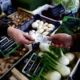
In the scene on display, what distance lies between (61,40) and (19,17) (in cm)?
58

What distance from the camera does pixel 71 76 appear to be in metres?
0.99

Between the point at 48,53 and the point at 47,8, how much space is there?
65 cm

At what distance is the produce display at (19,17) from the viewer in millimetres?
1387

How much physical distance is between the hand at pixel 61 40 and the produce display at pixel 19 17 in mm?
445

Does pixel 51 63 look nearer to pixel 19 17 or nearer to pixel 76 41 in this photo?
pixel 76 41

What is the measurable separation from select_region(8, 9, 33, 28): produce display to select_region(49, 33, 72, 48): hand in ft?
1.46

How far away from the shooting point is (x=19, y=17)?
4.82 feet

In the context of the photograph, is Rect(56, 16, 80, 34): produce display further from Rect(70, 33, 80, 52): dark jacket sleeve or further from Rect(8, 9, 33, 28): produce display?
Rect(8, 9, 33, 28): produce display

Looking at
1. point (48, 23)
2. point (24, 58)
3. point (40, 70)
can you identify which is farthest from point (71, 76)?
point (48, 23)

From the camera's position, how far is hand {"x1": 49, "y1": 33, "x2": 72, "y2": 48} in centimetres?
103

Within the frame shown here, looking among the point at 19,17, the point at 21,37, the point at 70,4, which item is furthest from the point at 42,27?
the point at 21,37

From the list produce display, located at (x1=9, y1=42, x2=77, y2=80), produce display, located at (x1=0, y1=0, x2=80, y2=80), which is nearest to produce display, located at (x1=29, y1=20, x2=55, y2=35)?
produce display, located at (x1=0, y1=0, x2=80, y2=80)

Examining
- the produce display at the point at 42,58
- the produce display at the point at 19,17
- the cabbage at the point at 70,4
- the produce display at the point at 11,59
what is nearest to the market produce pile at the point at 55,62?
the produce display at the point at 42,58

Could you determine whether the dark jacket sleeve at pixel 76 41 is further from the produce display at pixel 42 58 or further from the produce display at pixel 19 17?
the produce display at pixel 19 17
